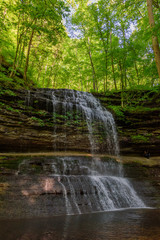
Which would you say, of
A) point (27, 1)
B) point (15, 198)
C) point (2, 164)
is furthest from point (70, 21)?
point (15, 198)

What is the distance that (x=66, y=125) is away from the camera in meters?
11.7

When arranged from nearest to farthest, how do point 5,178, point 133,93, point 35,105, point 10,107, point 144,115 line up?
point 5,178, point 10,107, point 35,105, point 144,115, point 133,93

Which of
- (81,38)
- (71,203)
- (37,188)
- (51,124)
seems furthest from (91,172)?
(81,38)

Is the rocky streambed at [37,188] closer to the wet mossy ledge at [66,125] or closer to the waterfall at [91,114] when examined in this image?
the wet mossy ledge at [66,125]

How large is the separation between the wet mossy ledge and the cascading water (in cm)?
51

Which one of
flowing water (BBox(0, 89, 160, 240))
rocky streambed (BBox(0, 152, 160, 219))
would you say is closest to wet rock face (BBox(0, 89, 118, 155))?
flowing water (BBox(0, 89, 160, 240))

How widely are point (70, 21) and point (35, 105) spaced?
1375 cm

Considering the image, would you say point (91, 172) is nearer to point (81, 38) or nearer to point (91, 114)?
point (91, 114)

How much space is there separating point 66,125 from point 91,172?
396 cm

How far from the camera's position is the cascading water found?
22.4 ft

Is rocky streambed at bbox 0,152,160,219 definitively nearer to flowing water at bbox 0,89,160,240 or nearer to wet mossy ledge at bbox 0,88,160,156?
flowing water at bbox 0,89,160,240

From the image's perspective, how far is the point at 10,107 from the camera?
33.3 ft

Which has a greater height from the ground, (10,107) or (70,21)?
(70,21)

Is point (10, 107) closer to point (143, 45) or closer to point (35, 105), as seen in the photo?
point (35, 105)
